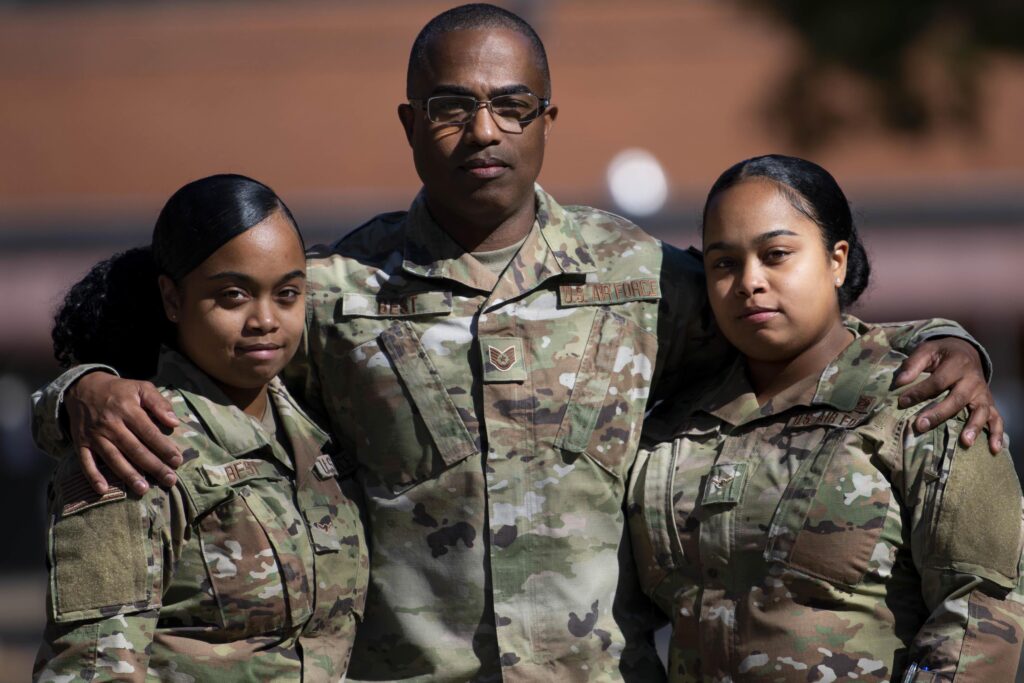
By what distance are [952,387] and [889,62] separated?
34.6 feet

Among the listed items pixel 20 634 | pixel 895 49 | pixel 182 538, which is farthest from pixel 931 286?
pixel 182 538

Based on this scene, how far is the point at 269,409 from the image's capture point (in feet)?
11.3

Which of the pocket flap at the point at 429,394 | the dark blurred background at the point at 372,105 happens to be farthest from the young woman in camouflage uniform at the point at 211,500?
the dark blurred background at the point at 372,105

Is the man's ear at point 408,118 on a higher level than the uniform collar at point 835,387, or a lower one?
higher

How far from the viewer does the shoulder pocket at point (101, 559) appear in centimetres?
295

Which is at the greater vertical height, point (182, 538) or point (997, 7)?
point (997, 7)

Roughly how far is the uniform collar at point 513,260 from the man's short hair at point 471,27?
1.16 feet

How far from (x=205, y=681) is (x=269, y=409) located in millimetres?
704

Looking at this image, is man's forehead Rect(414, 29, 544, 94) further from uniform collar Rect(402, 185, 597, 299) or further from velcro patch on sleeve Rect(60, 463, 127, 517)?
velcro patch on sleeve Rect(60, 463, 127, 517)

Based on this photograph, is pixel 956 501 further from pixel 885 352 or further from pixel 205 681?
pixel 205 681

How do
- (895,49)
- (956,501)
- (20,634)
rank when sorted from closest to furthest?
(956,501), (20,634), (895,49)

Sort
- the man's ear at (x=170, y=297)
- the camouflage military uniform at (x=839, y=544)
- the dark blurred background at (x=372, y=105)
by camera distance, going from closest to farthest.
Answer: the camouflage military uniform at (x=839, y=544)
the man's ear at (x=170, y=297)
the dark blurred background at (x=372, y=105)

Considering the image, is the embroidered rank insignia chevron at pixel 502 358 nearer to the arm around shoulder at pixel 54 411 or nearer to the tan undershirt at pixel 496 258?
the tan undershirt at pixel 496 258

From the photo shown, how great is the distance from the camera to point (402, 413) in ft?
11.4
